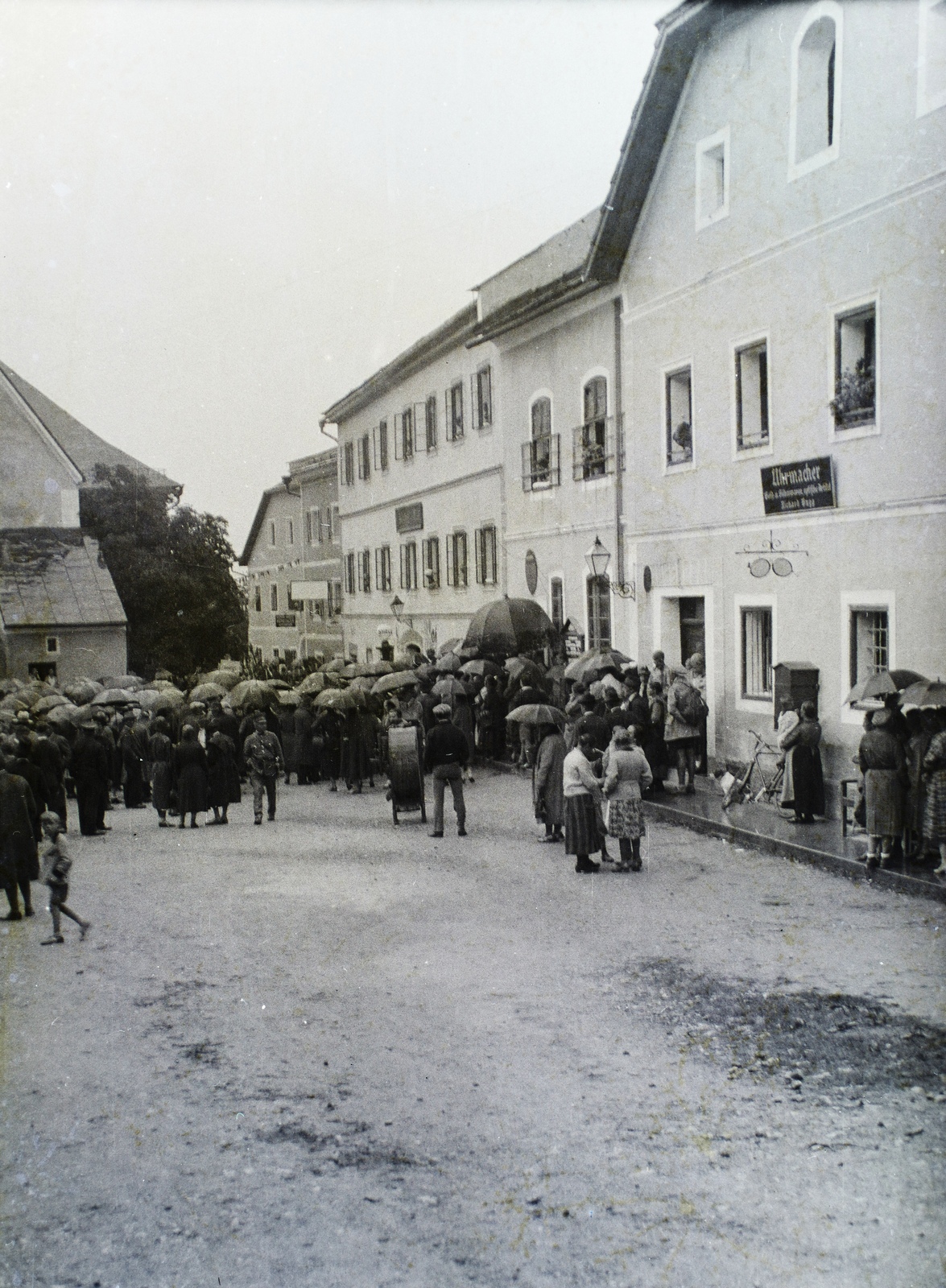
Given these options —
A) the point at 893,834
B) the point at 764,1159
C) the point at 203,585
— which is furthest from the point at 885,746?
the point at 203,585

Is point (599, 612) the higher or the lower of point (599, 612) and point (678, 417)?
the lower

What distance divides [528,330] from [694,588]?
852cm

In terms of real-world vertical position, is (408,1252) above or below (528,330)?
below

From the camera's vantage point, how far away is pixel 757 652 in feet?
59.1

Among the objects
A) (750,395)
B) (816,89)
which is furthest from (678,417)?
(816,89)

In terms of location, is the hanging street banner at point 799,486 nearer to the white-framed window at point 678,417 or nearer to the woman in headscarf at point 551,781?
the white-framed window at point 678,417

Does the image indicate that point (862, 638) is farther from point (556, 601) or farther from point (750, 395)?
point (556, 601)

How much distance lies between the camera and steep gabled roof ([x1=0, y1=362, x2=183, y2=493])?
489 inches

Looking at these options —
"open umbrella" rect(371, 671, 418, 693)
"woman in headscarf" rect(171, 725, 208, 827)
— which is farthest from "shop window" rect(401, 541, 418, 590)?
"woman in headscarf" rect(171, 725, 208, 827)

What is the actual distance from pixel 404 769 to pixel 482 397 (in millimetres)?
14868

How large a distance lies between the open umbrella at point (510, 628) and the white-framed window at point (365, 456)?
1674 centimetres

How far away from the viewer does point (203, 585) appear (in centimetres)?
3538

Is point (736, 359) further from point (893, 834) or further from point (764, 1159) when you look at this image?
point (764, 1159)

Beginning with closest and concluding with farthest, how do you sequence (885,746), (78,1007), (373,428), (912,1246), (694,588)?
(912,1246) < (78,1007) < (885,746) < (694,588) < (373,428)
